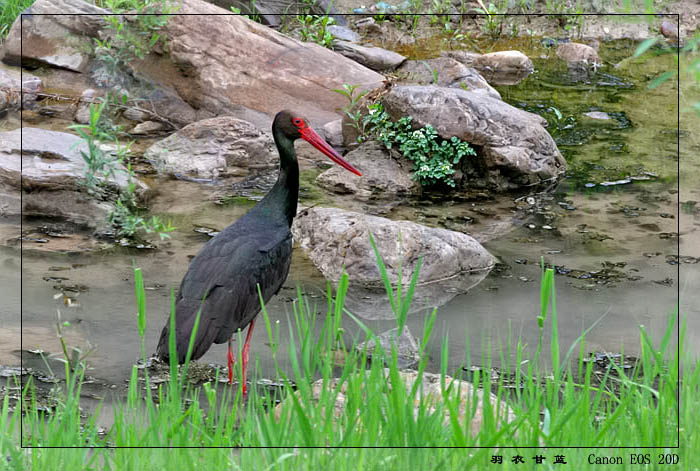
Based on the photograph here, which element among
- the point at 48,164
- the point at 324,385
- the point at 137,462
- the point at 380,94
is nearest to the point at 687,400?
the point at 324,385

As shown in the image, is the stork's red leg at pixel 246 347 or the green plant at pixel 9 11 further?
the green plant at pixel 9 11

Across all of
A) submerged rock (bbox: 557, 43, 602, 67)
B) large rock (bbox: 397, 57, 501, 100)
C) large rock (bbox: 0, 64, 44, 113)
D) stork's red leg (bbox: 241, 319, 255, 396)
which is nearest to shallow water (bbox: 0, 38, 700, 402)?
stork's red leg (bbox: 241, 319, 255, 396)

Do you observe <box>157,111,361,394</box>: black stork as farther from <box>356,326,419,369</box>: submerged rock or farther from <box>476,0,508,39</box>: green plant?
<box>476,0,508,39</box>: green plant

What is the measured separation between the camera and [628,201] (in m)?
4.58

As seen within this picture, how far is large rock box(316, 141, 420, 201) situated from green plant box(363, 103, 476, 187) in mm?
64

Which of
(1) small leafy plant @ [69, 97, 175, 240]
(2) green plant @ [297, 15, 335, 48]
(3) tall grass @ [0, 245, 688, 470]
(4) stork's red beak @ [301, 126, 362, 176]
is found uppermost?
(2) green plant @ [297, 15, 335, 48]

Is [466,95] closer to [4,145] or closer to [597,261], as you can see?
[597,261]

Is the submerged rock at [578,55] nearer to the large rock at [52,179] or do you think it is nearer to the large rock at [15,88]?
the large rock at [52,179]

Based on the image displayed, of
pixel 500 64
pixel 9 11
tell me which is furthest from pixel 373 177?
pixel 9 11

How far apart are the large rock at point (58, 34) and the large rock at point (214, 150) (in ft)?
5.31

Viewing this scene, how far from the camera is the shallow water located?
3303 millimetres

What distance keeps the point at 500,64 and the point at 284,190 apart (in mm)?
3523

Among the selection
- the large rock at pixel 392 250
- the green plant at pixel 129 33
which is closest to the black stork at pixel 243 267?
the large rock at pixel 392 250

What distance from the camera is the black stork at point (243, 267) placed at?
3.21 m
